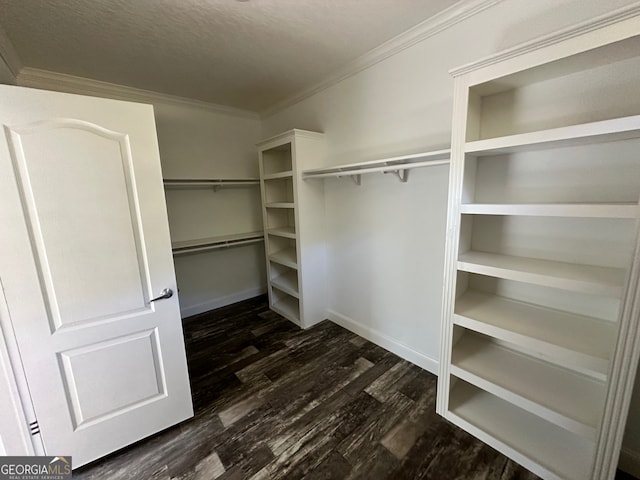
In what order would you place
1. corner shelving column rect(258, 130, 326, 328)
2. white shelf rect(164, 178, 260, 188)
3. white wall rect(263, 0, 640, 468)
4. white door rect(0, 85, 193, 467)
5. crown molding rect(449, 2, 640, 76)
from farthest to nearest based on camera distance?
white shelf rect(164, 178, 260, 188) < corner shelving column rect(258, 130, 326, 328) < white wall rect(263, 0, 640, 468) < white door rect(0, 85, 193, 467) < crown molding rect(449, 2, 640, 76)

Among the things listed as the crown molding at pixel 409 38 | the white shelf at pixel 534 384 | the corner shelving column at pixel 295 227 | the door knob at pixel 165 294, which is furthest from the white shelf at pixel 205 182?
the white shelf at pixel 534 384

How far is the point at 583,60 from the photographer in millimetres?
1152

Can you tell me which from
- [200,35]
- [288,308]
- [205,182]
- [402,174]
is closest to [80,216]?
[200,35]

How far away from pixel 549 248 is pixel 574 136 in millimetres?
682

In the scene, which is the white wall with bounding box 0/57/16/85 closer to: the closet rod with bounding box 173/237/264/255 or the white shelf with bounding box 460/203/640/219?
the closet rod with bounding box 173/237/264/255

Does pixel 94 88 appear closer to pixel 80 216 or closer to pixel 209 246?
pixel 209 246

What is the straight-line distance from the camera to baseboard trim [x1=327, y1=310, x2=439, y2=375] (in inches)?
85.0

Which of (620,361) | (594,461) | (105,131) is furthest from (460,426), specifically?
(105,131)

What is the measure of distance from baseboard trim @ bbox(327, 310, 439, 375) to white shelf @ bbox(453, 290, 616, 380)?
777 mm

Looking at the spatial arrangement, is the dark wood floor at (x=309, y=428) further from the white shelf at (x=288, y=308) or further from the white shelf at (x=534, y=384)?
the white shelf at (x=288, y=308)

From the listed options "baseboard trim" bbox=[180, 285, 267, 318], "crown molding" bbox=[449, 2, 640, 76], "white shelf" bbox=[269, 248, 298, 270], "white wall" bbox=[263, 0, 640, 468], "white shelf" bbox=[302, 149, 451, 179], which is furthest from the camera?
"baseboard trim" bbox=[180, 285, 267, 318]

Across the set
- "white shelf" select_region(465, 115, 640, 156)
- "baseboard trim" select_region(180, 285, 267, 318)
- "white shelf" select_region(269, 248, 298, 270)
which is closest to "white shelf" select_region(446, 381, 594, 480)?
"white shelf" select_region(465, 115, 640, 156)

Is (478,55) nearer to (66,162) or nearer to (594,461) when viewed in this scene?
(594,461)

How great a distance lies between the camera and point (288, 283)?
324cm
